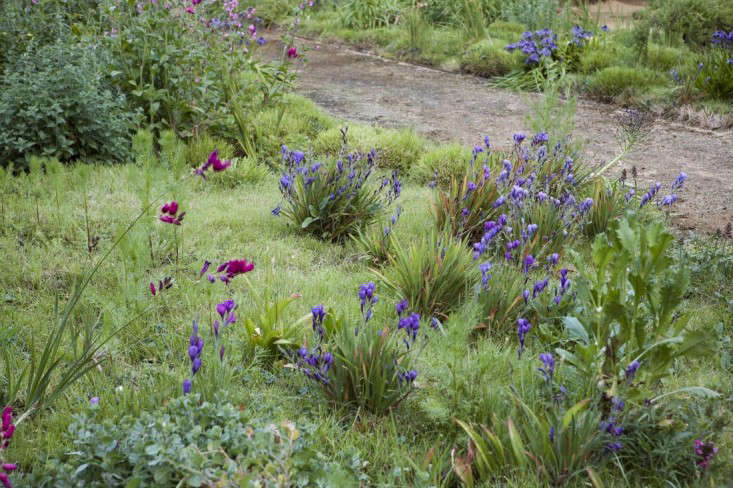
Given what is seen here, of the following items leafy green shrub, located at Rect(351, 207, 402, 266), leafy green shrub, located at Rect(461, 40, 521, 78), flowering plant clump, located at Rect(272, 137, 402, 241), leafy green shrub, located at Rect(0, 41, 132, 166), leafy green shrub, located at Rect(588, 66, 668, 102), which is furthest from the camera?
leafy green shrub, located at Rect(461, 40, 521, 78)

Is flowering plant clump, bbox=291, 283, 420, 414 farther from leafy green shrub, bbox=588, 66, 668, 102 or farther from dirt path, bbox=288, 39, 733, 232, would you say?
leafy green shrub, bbox=588, 66, 668, 102

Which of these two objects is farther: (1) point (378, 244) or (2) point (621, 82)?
(2) point (621, 82)

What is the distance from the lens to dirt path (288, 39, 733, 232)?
5.57 metres

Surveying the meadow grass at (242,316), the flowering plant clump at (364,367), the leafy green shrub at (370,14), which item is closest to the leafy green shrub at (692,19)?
the leafy green shrub at (370,14)

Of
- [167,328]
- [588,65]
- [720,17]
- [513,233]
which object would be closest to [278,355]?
[167,328]

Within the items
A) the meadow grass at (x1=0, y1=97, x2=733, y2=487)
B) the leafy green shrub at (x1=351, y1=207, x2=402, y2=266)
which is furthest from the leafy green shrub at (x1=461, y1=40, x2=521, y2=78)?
the leafy green shrub at (x1=351, y1=207, x2=402, y2=266)

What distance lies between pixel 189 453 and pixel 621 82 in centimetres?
775

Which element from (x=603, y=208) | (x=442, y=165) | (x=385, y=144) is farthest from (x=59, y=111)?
(x=603, y=208)

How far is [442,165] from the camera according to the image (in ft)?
18.2

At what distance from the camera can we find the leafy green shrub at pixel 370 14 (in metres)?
12.9

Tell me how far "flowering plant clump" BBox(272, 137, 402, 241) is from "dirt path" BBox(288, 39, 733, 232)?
1708 millimetres

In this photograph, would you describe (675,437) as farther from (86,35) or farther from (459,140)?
(86,35)

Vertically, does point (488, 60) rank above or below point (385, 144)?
above

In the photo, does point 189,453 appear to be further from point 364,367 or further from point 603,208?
point 603,208
